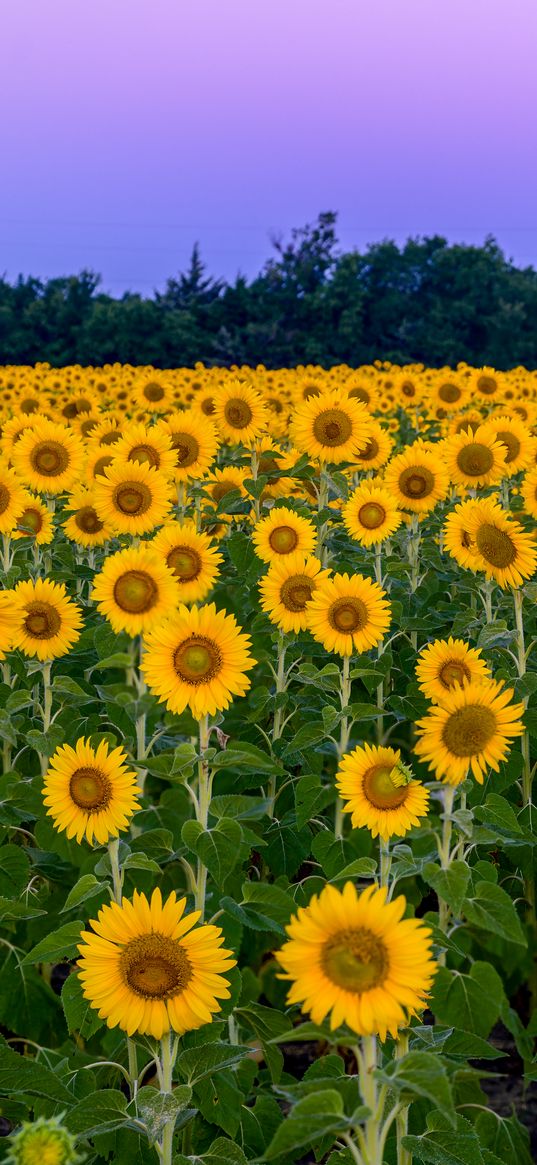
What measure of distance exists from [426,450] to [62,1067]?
15.0 ft

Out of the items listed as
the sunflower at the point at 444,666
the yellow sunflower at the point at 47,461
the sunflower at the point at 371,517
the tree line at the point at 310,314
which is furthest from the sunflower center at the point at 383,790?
the tree line at the point at 310,314

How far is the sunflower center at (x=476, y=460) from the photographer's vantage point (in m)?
6.64

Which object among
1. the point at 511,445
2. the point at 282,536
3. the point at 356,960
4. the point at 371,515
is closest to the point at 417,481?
the point at 371,515

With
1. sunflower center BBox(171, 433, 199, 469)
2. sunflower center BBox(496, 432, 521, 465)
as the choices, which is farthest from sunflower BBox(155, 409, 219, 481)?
sunflower center BBox(496, 432, 521, 465)

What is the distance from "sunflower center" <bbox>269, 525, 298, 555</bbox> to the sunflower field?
0.06 feet

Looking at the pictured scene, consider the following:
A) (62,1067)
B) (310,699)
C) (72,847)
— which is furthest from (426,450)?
(62,1067)

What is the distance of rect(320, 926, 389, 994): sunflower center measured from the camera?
6.10 feet

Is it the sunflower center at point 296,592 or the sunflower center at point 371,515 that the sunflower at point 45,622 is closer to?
the sunflower center at point 296,592

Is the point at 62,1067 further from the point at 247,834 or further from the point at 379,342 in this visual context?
the point at 379,342

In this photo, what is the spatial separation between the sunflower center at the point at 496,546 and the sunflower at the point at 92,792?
1.92m

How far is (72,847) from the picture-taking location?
423cm

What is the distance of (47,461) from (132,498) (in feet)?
7.48

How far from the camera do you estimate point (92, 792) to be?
3.48 metres

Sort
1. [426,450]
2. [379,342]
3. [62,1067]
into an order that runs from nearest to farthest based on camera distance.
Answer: [62,1067] < [426,450] < [379,342]
